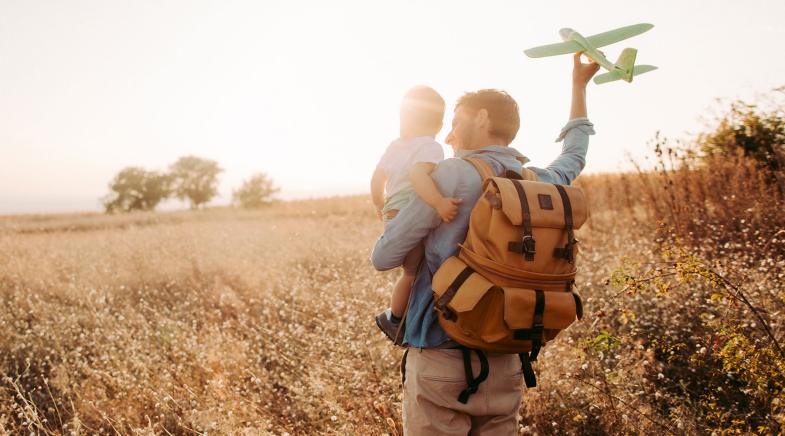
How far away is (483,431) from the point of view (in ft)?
6.61

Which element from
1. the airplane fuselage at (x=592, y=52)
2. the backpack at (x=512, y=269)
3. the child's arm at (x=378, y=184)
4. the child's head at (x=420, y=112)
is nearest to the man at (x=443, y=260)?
the backpack at (x=512, y=269)

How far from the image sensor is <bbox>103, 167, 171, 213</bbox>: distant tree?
2349 inches

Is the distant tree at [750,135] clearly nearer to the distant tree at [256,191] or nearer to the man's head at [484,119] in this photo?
the man's head at [484,119]

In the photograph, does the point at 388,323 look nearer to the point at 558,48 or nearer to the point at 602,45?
the point at 558,48

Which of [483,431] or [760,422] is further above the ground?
[483,431]

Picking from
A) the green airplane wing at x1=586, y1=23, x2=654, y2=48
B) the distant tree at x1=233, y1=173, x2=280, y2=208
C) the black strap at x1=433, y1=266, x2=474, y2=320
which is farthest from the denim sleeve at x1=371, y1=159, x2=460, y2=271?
the distant tree at x1=233, y1=173, x2=280, y2=208

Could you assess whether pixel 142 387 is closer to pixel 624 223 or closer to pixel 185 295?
pixel 185 295

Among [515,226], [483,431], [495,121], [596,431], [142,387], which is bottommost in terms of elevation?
[596,431]

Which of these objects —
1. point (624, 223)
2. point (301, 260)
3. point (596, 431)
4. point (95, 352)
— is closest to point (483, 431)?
point (596, 431)

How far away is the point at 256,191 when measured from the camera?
5038cm

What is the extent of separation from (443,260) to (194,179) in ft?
217

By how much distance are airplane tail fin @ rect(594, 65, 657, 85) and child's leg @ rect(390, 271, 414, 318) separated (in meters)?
1.27

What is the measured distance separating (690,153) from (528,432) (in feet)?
19.2

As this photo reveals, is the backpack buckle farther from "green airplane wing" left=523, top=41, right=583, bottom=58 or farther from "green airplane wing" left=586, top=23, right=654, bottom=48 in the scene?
"green airplane wing" left=586, top=23, right=654, bottom=48
